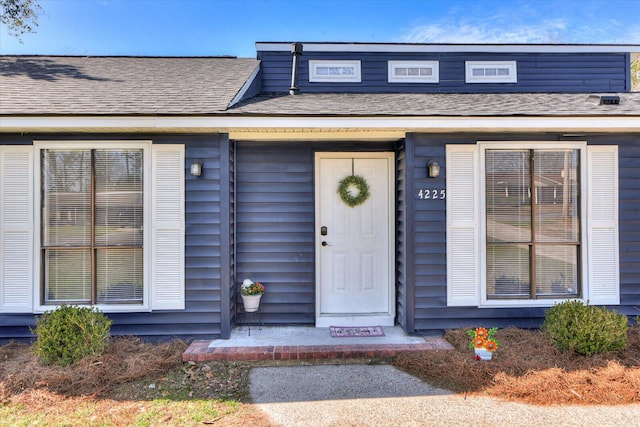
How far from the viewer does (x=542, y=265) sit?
13.3 ft

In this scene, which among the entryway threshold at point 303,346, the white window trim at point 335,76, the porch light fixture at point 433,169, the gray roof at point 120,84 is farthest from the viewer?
the white window trim at point 335,76

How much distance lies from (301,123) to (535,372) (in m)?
2.86

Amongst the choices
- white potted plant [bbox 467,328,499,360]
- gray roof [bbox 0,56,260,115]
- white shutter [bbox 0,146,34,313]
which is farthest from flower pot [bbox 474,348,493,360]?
white shutter [bbox 0,146,34,313]

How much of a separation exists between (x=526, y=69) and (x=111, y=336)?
6.82 metres

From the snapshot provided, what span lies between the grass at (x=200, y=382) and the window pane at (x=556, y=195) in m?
1.14

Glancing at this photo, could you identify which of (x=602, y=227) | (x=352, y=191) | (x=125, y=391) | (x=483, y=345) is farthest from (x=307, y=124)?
(x=602, y=227)

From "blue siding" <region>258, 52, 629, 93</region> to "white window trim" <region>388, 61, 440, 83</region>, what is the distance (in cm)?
6

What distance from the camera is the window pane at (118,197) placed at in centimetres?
384

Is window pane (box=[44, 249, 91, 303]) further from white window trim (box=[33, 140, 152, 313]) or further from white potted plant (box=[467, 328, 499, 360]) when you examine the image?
white potted plant (box=[467, 328, 499, 360])

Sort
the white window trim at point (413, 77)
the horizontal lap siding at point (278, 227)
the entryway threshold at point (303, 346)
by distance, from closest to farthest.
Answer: the entryway threshold at point (303, 346) < the horizontal lap siding at point (278, 227) < the white window trim at point (413, 77)

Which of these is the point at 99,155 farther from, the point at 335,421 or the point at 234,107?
the point at 335,421

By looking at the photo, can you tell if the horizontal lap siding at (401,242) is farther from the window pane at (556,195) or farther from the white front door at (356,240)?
the window pane at (556,195)

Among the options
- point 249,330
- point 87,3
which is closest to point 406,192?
point 249,330

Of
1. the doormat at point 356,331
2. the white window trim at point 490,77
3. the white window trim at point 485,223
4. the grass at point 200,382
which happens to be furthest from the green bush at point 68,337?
the white window trim at point 490,77
